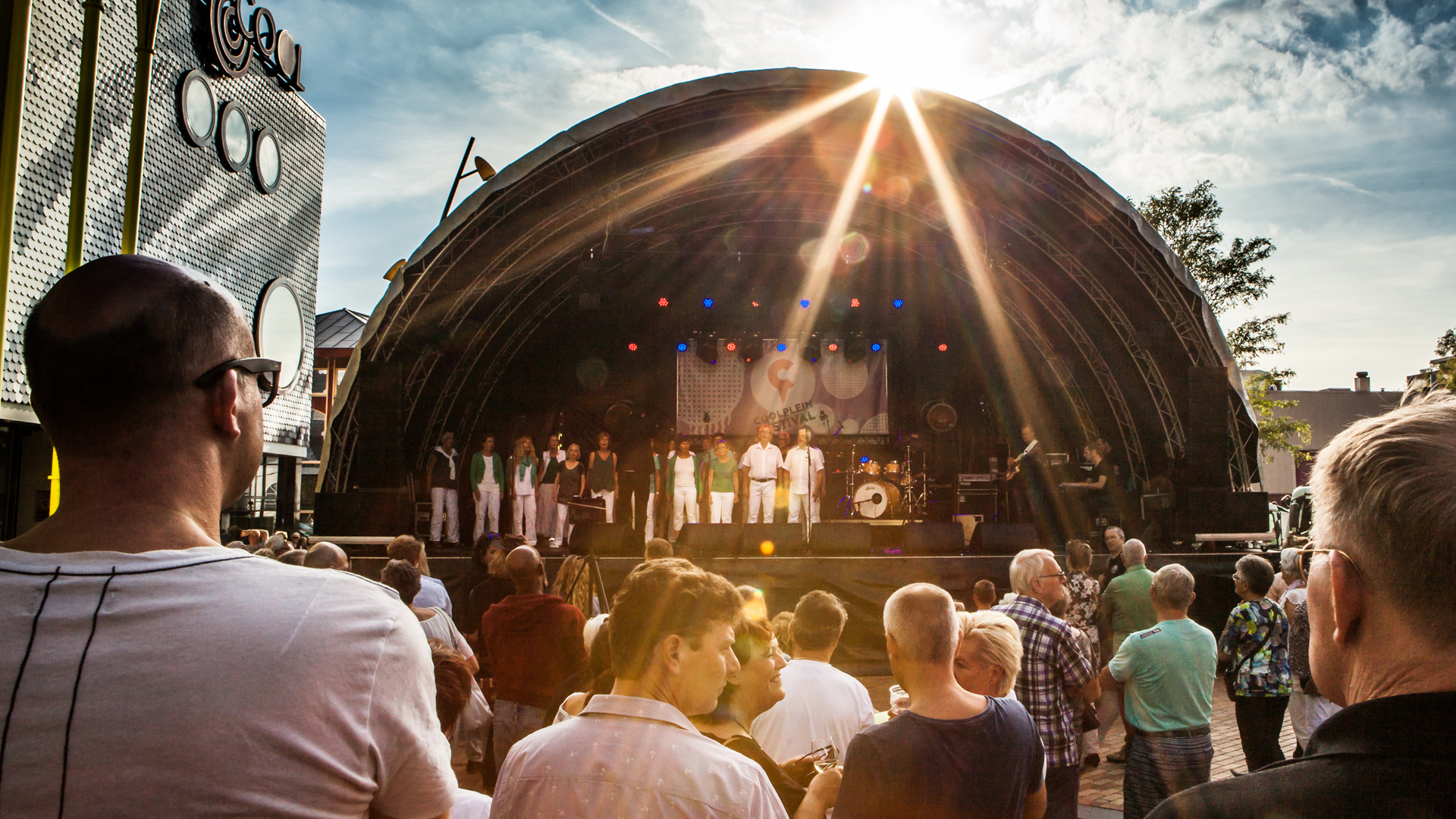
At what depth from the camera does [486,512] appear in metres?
13.0

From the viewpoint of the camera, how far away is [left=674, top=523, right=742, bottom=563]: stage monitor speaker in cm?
1044

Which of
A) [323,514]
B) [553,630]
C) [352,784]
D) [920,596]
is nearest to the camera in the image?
[352,784]

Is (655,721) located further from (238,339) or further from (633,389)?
(633,389)

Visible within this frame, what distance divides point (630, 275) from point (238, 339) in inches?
552

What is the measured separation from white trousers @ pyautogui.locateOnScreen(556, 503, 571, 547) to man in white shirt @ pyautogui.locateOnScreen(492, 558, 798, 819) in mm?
11104

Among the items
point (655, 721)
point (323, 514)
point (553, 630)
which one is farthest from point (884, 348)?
point (655, 721)

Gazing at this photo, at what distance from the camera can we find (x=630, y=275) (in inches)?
588

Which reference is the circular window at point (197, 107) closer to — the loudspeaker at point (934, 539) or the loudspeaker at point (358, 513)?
the loudspeaker at point (358, 513)

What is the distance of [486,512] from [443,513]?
664 mm

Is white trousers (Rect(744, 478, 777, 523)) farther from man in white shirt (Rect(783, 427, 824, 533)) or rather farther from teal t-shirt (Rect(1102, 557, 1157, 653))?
teal t-shirt (Rect(1102, 557, 1157, 653))

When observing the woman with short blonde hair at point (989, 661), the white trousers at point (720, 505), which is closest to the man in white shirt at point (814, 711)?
the woman with short blonde hair at point (989, 661)

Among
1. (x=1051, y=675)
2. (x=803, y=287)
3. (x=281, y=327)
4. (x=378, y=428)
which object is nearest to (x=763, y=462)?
(x=803, y=287)

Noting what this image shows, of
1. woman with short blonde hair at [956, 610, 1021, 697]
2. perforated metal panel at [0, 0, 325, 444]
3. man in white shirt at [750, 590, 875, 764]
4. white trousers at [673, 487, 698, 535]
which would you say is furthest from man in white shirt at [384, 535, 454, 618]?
white trousers at [673, 487, 698, 535]

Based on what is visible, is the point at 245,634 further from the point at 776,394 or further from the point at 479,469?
the point at 776,394
